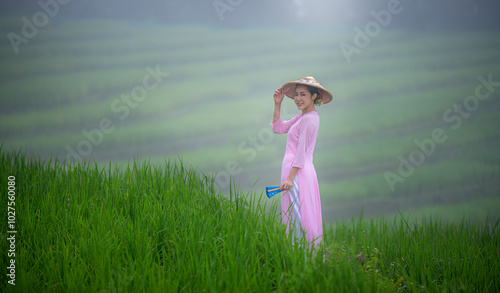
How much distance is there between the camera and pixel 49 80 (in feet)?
13.9

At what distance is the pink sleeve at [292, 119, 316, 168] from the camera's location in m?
2.98

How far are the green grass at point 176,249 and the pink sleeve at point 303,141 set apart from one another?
428 millimetres

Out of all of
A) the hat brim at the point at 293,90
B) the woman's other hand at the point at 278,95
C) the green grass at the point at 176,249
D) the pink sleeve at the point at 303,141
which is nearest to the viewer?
the green grass at the point at 176,249

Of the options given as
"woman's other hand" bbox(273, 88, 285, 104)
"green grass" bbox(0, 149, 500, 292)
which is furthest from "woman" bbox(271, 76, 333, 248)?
"green grass" bbox(0, 149, 500, 292)

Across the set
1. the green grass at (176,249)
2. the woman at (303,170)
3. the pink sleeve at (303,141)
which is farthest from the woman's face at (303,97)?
the green grass at (176,249)

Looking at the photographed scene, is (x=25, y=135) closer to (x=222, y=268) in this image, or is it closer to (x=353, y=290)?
(x=222, y=268)

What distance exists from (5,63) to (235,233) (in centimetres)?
328

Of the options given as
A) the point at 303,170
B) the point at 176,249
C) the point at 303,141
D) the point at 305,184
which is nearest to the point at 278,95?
the point at 303,141

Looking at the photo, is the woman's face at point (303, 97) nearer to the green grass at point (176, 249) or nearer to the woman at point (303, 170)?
the woman at point (303, 170)

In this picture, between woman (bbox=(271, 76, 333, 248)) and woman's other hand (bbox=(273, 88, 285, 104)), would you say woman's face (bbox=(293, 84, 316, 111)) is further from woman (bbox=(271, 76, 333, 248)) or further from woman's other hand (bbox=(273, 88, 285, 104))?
woman's other hand (bbox=(273, 88, 285, 104))

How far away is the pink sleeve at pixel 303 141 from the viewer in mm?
2982

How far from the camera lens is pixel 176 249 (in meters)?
2.29

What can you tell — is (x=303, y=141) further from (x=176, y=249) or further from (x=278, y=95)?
(x=176, y=249)

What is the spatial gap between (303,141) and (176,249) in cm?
125
